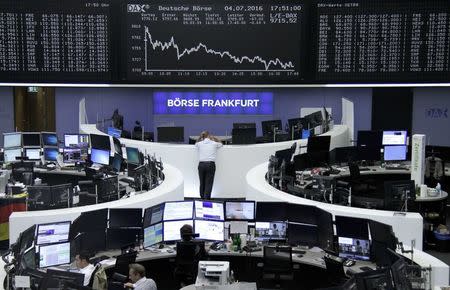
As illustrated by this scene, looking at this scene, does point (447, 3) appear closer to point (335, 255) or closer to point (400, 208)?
point (400, 208)

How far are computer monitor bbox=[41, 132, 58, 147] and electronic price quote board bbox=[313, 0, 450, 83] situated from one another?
18.2 ft

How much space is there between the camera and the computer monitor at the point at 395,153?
508 inches

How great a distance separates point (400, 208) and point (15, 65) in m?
6.07

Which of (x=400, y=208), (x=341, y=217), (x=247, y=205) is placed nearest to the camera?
(x=341, y=217)

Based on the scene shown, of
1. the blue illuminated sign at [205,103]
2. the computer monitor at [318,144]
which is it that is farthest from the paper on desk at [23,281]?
the blue illuminated sign at [205,103]

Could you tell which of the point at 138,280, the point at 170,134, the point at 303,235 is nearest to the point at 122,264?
the point at 138,280

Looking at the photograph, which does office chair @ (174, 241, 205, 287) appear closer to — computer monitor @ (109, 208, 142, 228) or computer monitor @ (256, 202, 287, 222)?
computer monitor @ (109, 208, 142, 228)

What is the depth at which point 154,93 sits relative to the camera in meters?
16.6

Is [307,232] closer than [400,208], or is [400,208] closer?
[307,232]

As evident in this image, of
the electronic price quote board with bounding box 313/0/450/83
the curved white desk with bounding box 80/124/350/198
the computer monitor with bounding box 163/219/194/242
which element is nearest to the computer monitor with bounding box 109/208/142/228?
the computer monitor with bounding box 163/219/194/242

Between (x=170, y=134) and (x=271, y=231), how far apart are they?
18.1ft

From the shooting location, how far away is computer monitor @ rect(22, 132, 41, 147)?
44.2 ft

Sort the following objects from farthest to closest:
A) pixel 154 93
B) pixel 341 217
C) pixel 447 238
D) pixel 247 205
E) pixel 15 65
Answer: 1. pixel 154 93
2. pixel 15 65
3. pixel 447 238
4. pixel 247 205
5. pixel 341 217

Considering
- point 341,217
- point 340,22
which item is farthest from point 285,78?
point 341,217
